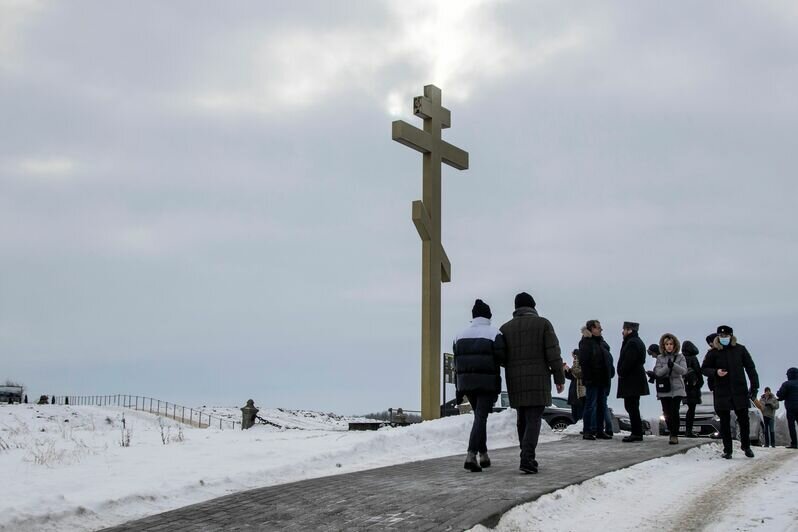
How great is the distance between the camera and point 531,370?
29.2 feet

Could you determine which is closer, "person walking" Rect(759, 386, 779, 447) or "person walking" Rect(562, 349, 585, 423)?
"person walking" Rect(562, 349, 585, 423)

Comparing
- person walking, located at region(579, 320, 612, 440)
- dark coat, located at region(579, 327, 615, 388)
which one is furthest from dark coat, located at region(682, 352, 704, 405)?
dark coat, located at region(579, 327, 615, 388)

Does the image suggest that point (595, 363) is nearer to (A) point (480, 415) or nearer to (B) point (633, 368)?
(B) point (633, 368)

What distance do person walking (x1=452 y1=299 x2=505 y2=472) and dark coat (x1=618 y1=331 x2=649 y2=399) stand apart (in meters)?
4.20

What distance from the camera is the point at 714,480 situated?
9531 millimetres

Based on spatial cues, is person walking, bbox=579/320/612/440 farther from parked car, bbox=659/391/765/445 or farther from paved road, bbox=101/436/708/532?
parked car, bbox=659/391/765/445

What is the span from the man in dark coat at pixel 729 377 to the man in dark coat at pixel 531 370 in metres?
4.02

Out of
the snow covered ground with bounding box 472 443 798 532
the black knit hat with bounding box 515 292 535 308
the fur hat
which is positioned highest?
the black knit hat with bounding box 515 292 535 308

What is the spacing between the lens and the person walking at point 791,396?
619 inches

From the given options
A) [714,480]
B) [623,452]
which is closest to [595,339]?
[623,452]

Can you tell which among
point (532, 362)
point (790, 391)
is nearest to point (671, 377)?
point (790, 391)

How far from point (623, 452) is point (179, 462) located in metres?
5.92

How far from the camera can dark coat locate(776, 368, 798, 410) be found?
51.6 feet

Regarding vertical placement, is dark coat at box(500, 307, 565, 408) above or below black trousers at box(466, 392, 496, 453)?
above
